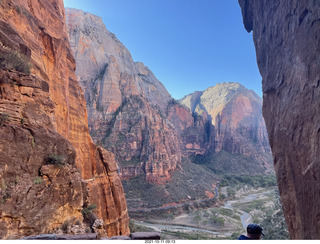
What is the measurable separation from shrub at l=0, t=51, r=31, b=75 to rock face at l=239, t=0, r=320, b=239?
45.4ft

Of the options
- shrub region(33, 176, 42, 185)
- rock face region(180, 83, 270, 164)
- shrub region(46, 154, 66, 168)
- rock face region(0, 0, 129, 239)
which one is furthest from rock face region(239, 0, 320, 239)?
rock face region(180, 83, 270, 164)

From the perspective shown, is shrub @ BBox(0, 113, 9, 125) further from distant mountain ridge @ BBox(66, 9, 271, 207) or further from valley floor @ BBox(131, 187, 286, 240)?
distant mountain ridge @ BBox(66, 9, 271, 207)

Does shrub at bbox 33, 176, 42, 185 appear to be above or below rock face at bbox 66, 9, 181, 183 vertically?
below

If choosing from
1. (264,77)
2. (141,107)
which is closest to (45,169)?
(264,77)

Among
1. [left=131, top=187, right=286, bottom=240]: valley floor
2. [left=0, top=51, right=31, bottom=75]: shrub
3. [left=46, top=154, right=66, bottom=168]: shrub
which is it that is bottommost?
[left=131, top=187, right=286, bottom=240]: valley floor

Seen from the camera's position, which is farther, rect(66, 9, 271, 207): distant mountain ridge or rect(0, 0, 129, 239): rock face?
rect(66, 9, 271, 207): distant mountain ridge

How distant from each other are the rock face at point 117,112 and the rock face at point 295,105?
5854cm

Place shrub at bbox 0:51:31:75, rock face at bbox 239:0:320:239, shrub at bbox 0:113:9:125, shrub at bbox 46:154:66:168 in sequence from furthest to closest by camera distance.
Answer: shrub at bbox 46:154:66:168
shrub at bbox 0:51:31:75
rock face at bbox 239:0:320:239
shrub at bbox 0:113:9:125

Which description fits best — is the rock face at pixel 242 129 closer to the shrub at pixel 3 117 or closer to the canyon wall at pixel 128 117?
the canyon wall at pixel 128 117

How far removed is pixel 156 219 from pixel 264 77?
49.6 metres

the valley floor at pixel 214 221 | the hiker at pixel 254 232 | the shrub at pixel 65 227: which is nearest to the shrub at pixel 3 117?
the shrub at pixel 65 227

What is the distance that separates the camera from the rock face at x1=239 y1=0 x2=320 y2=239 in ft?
28.0

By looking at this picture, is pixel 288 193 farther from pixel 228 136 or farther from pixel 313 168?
pixel 228 136
